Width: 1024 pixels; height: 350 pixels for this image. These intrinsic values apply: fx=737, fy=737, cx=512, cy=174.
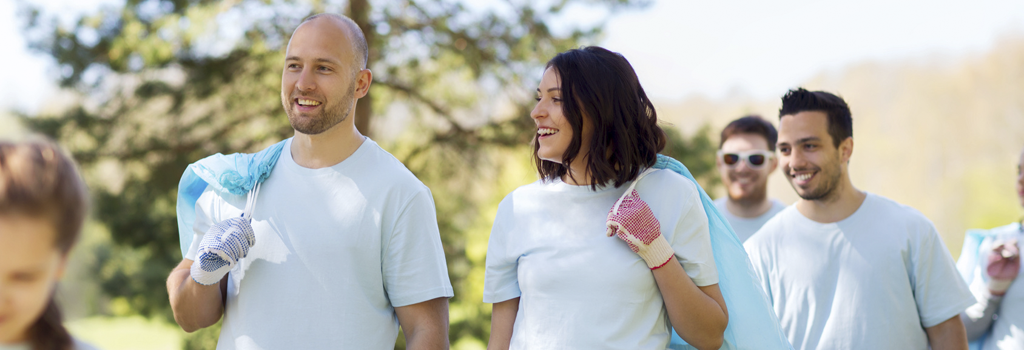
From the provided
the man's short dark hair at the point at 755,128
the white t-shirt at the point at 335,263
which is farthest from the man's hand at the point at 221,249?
the man's short dark hair at the point at 755,128

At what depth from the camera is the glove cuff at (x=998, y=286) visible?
145 inches

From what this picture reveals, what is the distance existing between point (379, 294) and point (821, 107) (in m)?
2.16

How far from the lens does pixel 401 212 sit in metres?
2.57

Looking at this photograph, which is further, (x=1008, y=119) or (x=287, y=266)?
(x=1008, y=119)

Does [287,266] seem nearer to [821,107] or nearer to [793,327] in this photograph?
[793,327]

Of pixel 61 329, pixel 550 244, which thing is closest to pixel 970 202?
pixel 550 244

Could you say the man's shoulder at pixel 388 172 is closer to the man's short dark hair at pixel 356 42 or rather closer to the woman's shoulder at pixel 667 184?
the man's short dark hair at pixel 356 42

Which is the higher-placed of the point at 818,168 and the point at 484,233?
the point at 818,168

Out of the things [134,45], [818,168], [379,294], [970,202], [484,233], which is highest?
[818,168]

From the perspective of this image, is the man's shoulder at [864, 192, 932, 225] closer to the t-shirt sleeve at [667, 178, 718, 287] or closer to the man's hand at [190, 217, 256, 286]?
the t-shirt sleeve at [667, 178, 718, 287]

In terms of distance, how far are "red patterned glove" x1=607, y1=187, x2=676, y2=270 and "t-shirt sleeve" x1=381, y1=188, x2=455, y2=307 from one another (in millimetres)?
670

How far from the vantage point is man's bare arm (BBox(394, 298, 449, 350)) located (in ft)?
8.26

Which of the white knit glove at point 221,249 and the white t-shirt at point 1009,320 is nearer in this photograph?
the white knit glove at point 221,249

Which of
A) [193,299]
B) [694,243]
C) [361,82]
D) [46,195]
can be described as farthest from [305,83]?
[46,195]
